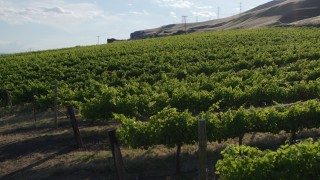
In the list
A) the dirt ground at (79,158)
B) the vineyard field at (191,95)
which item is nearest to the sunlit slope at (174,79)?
the vineyard field at (191,95)

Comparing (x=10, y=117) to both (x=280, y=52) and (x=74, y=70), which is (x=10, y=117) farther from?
(x=280, y=52)

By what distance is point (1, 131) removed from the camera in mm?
17062

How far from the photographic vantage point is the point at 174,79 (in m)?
21.4

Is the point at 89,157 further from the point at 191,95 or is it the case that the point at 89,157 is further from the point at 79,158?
the point at 191,95

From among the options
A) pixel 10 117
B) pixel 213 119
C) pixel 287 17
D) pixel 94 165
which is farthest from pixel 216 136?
pixel 287 17

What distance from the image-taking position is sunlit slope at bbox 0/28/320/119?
1431 cm

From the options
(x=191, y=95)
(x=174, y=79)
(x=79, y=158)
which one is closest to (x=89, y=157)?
(x=79, y=158)

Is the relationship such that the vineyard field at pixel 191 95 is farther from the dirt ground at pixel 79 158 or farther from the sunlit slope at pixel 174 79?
the dirt ground at pixel 79 158

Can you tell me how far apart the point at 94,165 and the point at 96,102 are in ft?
11.5

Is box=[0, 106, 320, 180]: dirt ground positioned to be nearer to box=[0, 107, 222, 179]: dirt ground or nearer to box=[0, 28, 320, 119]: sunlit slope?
box=[0, 107, 222, 179]: dirt ground

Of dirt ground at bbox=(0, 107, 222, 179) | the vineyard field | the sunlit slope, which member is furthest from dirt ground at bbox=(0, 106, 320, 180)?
the sunlit slope

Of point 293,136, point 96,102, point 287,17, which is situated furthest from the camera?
point 287,17

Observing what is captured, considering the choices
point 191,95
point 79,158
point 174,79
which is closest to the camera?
point 79,158

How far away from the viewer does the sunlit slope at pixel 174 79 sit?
47.0 feet
